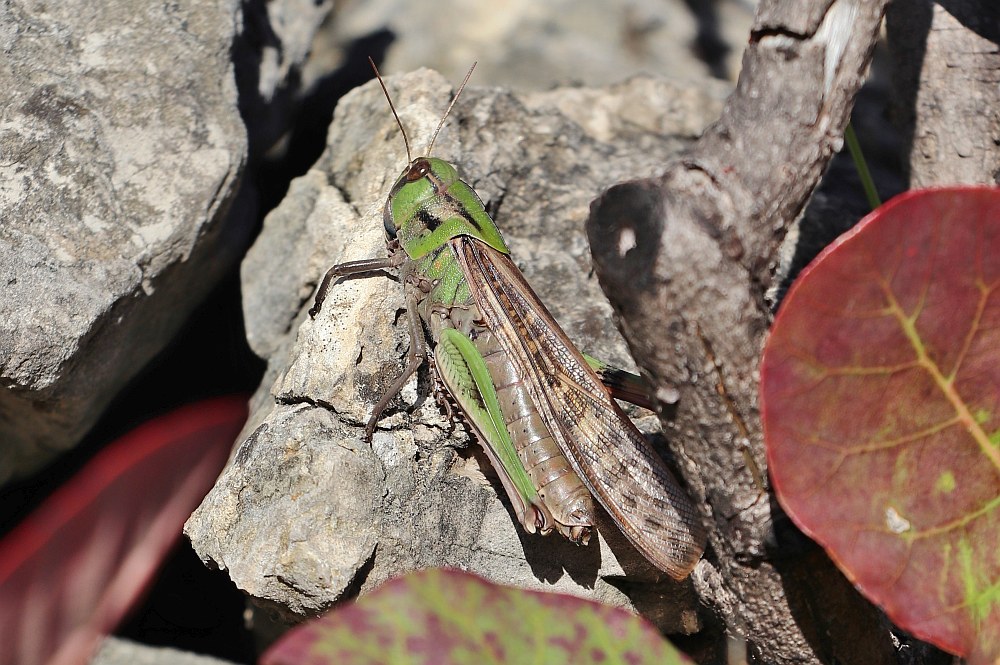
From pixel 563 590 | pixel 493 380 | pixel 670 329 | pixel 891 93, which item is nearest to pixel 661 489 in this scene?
pixel 563 590

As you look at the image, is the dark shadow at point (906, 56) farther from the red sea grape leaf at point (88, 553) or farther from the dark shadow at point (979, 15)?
the red sea grape leaf at point (88, 553)

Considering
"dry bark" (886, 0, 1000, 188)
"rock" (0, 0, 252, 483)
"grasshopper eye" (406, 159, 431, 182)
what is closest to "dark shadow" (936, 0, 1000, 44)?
"dry bark" (886, 0, 1000, 188)

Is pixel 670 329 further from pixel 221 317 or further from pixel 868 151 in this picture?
pixel 868 151

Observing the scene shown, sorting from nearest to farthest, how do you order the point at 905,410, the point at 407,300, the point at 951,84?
the point at 905,410, the point at 951,84, the point at 407,300

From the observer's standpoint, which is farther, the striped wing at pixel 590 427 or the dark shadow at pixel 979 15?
the dark shadow at pixel 979 15

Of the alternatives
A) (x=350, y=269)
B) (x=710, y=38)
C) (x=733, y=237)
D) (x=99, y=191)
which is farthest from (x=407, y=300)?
(x=710, y=38)

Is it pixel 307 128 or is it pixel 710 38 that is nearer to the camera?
pixel 307 128

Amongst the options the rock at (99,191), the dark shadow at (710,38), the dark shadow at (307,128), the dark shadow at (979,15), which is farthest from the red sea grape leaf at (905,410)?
the dark shadow at (710,38)

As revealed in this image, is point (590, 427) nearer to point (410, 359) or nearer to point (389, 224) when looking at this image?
point (410, 359)
